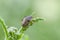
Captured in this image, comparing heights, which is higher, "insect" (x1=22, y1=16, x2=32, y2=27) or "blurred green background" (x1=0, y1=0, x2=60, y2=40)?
"blurred green background" (x1=0, y1=0, x2=60, y2=40)

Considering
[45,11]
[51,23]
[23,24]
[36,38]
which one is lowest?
[23,24]

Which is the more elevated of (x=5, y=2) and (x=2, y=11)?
(x=5, y=2)

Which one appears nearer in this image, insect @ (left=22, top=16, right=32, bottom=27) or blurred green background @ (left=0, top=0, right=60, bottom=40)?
insect @ (left=22, top=16, right=32, bottom=27)

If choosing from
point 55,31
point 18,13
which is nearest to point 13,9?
point 18,13

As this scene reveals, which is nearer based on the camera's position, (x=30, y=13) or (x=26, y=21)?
(x=26, y=21)

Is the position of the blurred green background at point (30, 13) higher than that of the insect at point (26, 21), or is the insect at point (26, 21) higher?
the blurred green background at point (30, 13)

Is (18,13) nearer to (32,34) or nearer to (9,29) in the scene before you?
(32,34)

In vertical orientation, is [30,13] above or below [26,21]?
above

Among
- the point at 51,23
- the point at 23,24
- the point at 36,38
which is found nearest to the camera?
the point at 23,24

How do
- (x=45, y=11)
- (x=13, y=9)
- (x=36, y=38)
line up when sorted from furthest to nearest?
(x=45, y=11) → (x=13, y=9) → (x=36, y=38)

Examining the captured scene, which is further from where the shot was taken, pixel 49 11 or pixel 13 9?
pixel 49 11

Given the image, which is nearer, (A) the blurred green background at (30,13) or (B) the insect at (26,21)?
(B) the insect at (26,21)
